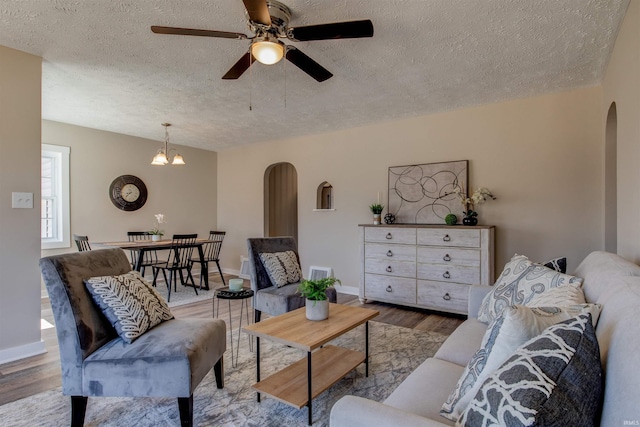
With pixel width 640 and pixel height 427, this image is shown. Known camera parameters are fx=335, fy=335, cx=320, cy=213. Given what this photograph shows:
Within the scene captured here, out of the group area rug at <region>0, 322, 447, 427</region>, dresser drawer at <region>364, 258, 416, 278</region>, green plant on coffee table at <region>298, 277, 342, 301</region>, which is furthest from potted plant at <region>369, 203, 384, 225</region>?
green plant on coffee table at <region>298, 277, 342, 301</region>

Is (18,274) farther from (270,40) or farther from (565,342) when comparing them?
(565,342)

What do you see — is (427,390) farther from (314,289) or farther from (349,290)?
(349,290)

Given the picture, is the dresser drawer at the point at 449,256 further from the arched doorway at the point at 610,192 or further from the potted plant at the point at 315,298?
the potted plant at the point at 315,298

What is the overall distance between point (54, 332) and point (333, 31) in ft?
12.5

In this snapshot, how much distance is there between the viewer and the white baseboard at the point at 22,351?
8.68 feet

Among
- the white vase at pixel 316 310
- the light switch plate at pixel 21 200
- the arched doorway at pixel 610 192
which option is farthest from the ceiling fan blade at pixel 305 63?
the arched doorway at pixel 610 192

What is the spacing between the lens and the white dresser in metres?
3.62

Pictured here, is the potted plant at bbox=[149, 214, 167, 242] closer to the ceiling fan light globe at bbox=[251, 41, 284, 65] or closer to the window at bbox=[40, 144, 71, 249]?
the window at bbox=[40, 144, 71, 249]

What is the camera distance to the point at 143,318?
1.94 metres

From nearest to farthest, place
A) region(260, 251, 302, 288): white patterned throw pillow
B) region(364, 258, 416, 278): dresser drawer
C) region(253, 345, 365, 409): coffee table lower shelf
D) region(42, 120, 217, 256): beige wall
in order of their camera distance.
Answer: region(253, 345, 365, 409): coffee table lower shelf < region(260, 251, 302, 288): white patterned throw pillow < region(364, 258, 416, 278): dresser drawer < region(42, 120, 217, 256): beige wall

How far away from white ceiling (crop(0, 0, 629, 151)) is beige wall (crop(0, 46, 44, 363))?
0.82ft

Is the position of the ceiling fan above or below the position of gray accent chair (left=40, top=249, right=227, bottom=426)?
above

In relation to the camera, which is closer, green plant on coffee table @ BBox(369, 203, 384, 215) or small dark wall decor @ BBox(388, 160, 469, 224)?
small dark wall decor @ BBox(388, 160, 469, 224)

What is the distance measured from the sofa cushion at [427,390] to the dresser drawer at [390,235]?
97.4 inches
